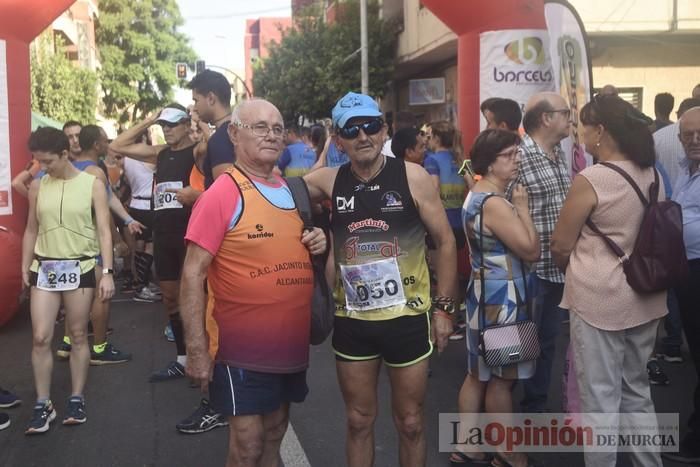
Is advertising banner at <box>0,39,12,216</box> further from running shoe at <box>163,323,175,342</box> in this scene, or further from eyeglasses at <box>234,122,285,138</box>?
eyeglasses at <box>234,122,285,138</box>

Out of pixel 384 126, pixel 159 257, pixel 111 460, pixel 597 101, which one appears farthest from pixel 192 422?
pixel 597 101

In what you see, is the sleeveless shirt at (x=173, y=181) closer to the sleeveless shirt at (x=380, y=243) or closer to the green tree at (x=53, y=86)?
the sleeveless shirt at (x=380, y=243)

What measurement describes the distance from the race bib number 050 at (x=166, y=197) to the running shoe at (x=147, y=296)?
3.91 m

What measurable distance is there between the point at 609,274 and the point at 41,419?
3.64 meters

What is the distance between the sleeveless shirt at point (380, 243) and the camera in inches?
134

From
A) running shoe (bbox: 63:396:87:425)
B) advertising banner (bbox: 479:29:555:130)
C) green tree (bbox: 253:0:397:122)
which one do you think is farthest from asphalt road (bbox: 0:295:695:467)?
green tree (bbox: 253:0:397:122)

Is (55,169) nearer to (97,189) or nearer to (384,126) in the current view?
(97,189)

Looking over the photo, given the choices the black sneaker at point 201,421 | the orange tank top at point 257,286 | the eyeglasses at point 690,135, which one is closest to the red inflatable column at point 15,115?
the black sneaker at point 201,421

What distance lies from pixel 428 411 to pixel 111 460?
2050mm

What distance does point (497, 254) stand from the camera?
393 centimetres

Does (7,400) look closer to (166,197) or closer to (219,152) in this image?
(166,197)

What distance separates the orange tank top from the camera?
120 inches

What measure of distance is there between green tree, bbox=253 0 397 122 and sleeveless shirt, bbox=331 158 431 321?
2140 cm

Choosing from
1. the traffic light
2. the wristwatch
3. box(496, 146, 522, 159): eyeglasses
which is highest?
the traffic light
